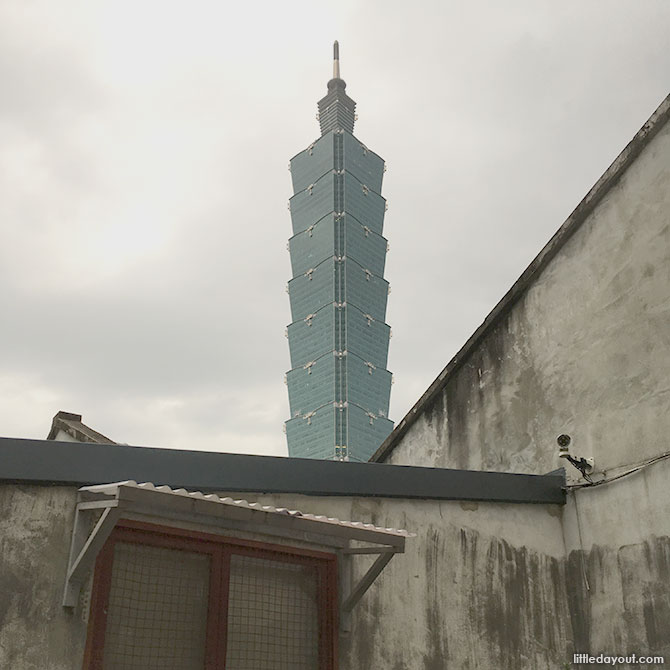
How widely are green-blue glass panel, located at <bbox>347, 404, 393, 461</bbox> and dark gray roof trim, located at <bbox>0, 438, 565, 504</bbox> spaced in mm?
135409

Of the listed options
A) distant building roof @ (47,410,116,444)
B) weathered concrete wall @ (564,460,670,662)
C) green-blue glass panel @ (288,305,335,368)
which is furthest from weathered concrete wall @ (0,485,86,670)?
green-blue glass panel @ (288,305,335,368)

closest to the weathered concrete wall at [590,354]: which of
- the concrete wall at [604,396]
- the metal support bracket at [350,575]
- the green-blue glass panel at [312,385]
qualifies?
the concrete wall at [604,396]

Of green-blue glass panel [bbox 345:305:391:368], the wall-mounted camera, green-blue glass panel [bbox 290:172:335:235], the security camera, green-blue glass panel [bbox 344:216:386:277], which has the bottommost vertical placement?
the wall-mounted camera

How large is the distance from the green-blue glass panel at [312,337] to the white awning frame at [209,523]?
139 meters

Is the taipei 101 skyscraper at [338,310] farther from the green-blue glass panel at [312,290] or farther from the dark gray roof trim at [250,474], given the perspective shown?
the dark gray roof trim at [250,474]

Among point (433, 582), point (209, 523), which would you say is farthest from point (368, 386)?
point (209, 523)

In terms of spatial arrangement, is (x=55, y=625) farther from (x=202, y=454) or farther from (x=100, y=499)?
(x=202, y=454)

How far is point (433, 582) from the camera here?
7703 millimetres

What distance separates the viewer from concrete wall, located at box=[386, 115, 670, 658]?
7.96 metres

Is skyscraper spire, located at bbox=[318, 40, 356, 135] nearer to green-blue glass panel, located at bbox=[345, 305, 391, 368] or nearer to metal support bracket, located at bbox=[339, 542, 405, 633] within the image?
green-blue glass panel, located at bbox=[345, 305, 391, 368]

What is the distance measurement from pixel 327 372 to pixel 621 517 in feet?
458

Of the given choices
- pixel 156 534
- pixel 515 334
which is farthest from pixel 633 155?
pixel 156 534

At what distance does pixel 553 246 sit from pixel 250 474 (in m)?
5.38

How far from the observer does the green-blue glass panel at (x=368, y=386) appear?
147m
